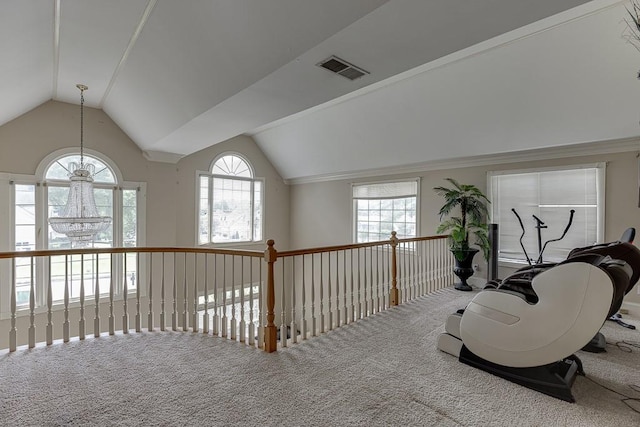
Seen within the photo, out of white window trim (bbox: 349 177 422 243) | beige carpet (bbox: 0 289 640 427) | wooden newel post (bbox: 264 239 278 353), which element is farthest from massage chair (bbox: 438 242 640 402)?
white window trim (bbox: 349 177 422 243)

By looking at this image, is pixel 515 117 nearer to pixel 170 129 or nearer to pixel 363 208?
pixel 363 208

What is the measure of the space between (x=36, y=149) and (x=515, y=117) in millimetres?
7008

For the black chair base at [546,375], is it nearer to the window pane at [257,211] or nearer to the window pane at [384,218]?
the window pane at [384,218]

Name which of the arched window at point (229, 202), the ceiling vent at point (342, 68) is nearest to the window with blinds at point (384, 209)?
the arched window at point (229, 202)

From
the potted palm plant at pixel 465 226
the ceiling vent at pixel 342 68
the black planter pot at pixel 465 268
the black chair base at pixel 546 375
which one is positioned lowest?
the black chair base at pixel 546 375

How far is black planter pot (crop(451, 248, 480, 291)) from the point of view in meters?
4.98

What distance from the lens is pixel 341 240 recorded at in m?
7.48

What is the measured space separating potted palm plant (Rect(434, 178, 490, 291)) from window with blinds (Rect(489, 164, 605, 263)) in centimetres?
29

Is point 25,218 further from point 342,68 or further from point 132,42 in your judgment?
point 342,68

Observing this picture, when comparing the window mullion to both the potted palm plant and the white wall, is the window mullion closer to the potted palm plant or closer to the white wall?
the white wall

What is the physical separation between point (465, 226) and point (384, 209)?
191 centimetres

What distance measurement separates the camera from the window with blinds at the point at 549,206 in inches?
169

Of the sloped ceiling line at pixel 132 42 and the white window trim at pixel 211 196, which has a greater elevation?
the sloped ceiling line at pixel 132 42

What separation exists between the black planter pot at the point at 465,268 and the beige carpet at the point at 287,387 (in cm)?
201
